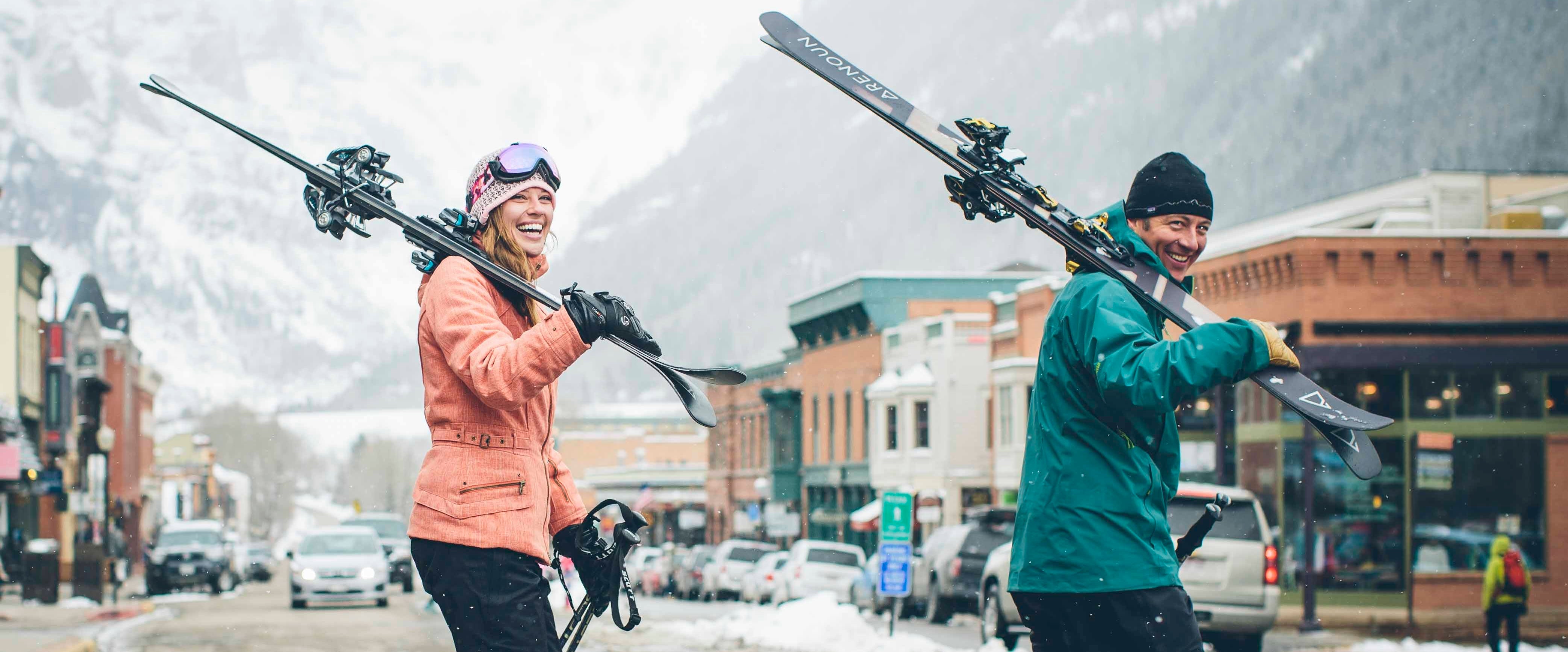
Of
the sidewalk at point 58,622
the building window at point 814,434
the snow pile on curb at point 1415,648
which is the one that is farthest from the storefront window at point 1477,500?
the building window at point 814,434

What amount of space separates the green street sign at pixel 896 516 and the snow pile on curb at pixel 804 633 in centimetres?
94

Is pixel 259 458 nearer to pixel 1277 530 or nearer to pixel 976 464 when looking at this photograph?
pixel 976 464

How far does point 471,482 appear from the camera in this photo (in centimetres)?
448

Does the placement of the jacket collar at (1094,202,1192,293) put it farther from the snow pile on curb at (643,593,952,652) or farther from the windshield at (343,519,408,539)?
the windshield at (343,519,408,539)

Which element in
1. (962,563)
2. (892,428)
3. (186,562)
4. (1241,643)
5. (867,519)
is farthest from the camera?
(892,428)

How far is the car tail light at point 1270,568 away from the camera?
16.9 m

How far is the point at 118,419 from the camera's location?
7438 centimetres

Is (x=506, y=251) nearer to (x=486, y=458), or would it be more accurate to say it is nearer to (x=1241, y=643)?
(x=486, y=458)

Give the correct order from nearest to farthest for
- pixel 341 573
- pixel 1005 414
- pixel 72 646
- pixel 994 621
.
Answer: pixel 72 646
pixel 994 621
pixel 341 573
pixel 1005 414

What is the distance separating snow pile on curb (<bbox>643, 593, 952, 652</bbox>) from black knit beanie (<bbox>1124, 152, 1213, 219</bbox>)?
12.1 m

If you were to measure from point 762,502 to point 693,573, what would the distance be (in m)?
30.5

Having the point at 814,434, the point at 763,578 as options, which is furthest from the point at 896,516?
the point at 814,434

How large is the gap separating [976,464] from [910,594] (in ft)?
82.5

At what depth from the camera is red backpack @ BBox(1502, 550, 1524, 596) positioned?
1823cm
